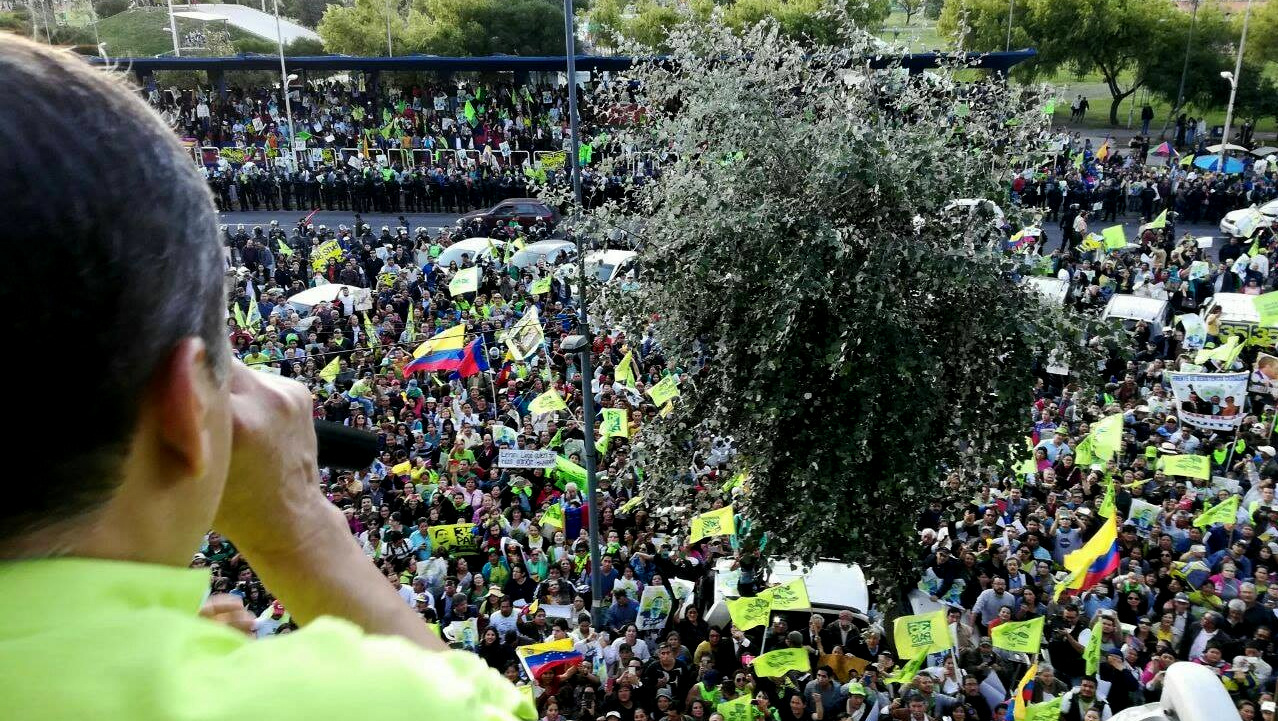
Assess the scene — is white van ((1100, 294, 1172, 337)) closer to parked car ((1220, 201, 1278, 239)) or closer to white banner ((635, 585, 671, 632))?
parked car ((1220, 201, 1278, 239))

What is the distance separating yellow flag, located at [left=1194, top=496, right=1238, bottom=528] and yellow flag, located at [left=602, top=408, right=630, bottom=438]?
5940 mm

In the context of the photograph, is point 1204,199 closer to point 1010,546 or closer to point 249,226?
point 1010,546

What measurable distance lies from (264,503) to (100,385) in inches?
11.9

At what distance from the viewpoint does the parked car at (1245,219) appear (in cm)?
2240

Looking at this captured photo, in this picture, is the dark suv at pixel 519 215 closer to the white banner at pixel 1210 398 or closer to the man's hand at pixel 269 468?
the white banner at pixel 1210 398

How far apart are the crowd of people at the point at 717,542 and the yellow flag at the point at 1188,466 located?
0.29 metres

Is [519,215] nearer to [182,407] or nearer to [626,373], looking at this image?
[626,373]

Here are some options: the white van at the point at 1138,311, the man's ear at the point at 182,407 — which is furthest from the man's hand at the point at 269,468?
the white van at the point at 1138,311

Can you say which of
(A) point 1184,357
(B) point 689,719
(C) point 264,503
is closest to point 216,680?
(C) point 264,503

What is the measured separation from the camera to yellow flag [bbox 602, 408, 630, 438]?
41.4 ft

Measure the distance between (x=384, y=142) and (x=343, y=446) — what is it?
124 ft

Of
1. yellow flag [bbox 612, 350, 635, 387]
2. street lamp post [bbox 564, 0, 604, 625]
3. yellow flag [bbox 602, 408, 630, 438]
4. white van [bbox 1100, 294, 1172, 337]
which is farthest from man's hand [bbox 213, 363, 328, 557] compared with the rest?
white van [bbox 1100, 294, 1172, 337]

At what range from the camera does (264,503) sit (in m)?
0.95

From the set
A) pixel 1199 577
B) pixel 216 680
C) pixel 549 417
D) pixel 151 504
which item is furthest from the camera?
pixel 549 417
